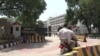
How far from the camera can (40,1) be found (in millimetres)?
30891

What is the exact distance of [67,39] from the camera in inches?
367

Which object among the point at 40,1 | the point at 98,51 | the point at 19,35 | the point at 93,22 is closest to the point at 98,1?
the point at 40,1

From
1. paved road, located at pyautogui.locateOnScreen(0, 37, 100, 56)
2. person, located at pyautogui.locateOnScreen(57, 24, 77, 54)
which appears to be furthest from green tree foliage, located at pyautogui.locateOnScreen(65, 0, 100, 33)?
person, located at pyautogui.locateOnScreen(57, 24, 77, 54)

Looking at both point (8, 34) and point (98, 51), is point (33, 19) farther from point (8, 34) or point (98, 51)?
point (98, 51)

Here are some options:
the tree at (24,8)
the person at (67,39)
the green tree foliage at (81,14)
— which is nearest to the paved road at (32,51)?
the person at (67,39)

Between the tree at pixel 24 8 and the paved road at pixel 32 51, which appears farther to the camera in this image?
the tree at pixel 24 8

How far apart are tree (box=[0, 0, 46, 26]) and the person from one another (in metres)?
20.7

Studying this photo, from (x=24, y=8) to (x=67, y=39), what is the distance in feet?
73.5

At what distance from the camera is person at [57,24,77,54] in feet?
30.5

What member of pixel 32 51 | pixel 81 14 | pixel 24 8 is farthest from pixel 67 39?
pixel 81 14

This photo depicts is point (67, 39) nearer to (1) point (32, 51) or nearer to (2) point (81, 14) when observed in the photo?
(1) point (32, 51)

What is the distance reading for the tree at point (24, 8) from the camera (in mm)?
30141

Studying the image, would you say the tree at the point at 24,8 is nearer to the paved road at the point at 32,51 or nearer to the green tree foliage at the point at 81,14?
the paved road at the point at 32,51

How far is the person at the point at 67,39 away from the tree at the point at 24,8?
816 inches
